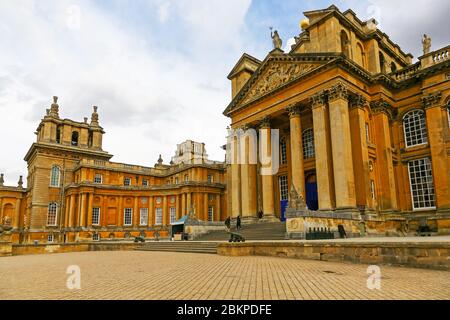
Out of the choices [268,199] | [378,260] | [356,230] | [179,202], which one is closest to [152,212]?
[179,202]

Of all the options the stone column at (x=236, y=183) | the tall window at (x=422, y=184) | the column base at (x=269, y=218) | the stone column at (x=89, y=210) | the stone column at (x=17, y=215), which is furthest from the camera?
the stone column at (x=17, y=215)

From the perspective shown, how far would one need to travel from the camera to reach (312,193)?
2659cm

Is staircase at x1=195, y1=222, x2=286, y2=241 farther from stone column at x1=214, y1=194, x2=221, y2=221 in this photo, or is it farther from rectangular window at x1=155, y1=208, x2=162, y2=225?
rectangular window at x1=155, y1=208, x2=162, y2=225

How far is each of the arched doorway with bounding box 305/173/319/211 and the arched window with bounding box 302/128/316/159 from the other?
173 cm

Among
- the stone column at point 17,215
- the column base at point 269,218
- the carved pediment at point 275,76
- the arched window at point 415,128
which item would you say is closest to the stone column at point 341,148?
the carved pediment at point 275,76

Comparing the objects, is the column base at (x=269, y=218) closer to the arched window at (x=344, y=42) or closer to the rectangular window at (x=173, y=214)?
the arched window at (x=344, y=42)

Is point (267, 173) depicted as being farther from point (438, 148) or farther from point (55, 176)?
point (55, 176)

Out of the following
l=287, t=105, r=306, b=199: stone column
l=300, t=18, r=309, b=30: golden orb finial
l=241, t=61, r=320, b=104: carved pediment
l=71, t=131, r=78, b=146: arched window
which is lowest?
l=287, t=105, r=306, b=199: stone column

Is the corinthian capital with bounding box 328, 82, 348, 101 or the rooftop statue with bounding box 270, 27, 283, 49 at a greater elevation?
the rooftop statue with bounding box 270, 27, 283, 49

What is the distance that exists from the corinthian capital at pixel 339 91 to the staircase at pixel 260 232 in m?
9.44

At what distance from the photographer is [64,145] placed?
4872cm

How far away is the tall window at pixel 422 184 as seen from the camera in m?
23.5

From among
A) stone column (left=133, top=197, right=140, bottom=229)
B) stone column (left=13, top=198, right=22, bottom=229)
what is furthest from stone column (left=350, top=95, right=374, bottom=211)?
stone column (left=13, top=198, right=22, bottom=229)

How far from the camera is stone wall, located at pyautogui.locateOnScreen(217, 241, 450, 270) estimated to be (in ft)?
30.3
